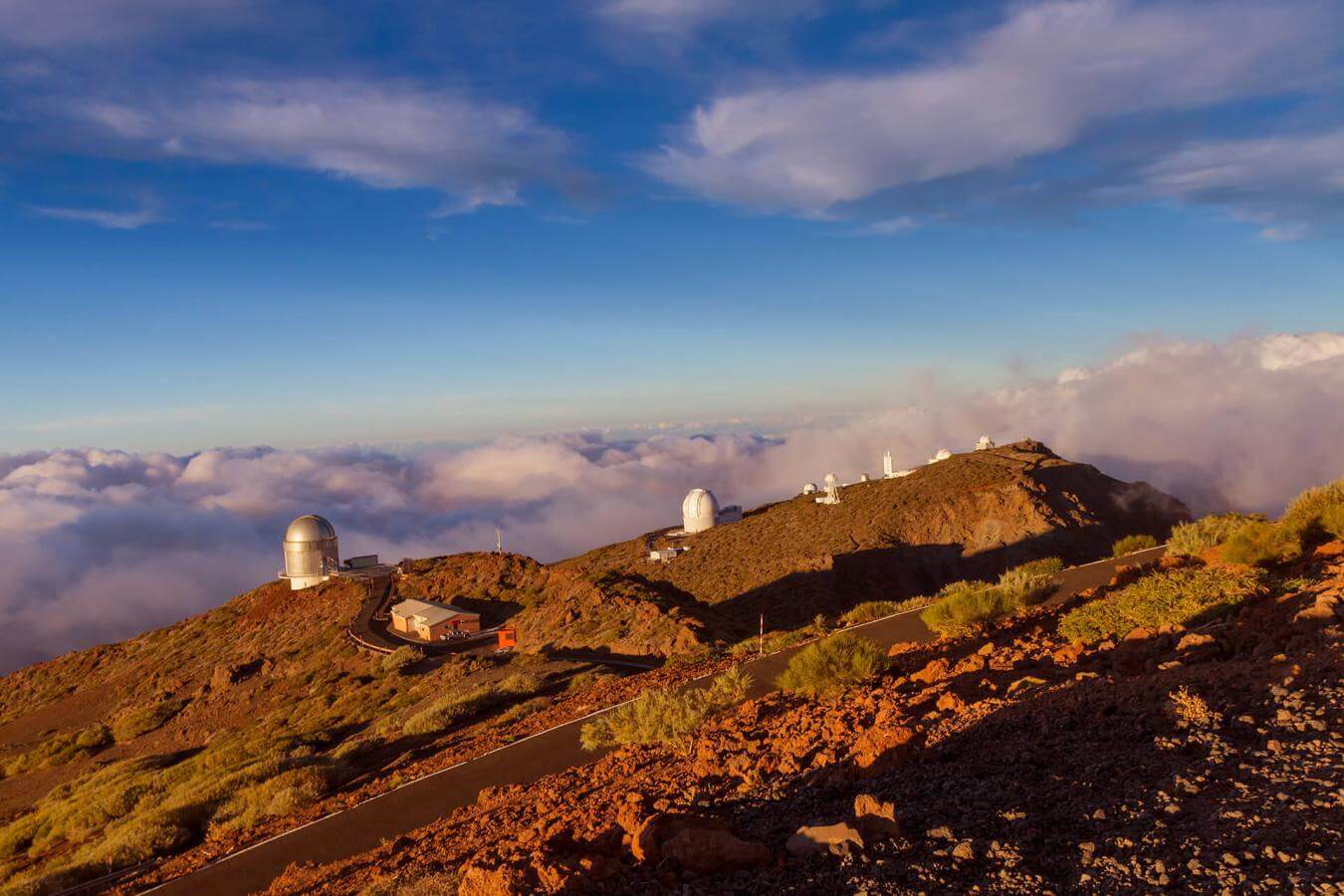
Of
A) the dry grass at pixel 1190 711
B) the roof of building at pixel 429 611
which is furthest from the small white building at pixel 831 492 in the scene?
the dry grass at pixel 1190 711

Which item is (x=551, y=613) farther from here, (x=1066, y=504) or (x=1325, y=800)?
(x=1066, y=504)

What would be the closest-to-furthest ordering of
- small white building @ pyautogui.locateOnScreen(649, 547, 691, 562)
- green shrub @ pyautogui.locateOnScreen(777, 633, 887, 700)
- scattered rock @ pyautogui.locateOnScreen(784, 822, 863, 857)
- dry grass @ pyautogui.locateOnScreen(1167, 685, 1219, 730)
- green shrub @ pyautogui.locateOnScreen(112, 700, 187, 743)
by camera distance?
scattered rock @ pyautogui.locateOnScreen(784, 822, 863, 857)
dry grass @ pyautogui.locateOnScreen(1167, 685, 1219, 730)
green shrub @ pyautogui.locateOnScreen(777, 633, 887, 700)
green shrub @ pyautogui.locateOnScreen(112, 700, 187, 743)
small white building @ pyautogui.locateOnScreen(649, 547, 691, 562)

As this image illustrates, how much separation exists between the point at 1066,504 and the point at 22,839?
181 ft

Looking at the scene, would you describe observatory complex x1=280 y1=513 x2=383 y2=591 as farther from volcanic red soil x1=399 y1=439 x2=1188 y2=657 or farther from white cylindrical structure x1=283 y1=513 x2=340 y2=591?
volcanic red soil x1=399 y1=439 x2=1188 y2=657

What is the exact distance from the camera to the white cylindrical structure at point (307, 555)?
2116 inches

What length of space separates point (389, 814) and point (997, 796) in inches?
343

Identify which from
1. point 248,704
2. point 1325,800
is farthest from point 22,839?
point 1325,800

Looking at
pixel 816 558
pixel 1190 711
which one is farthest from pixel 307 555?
pixel 1190 711

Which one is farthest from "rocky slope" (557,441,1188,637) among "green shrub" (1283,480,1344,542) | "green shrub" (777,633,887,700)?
"green shrub" (777,633,887,700)

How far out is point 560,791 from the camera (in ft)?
29.6

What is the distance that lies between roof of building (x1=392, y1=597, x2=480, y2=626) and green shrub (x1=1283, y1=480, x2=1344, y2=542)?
30.1 meters

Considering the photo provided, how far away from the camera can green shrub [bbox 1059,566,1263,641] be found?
10.4 m

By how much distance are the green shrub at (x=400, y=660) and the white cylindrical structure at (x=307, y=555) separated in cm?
2781

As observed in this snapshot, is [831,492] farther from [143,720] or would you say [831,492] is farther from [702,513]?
[143,720]
